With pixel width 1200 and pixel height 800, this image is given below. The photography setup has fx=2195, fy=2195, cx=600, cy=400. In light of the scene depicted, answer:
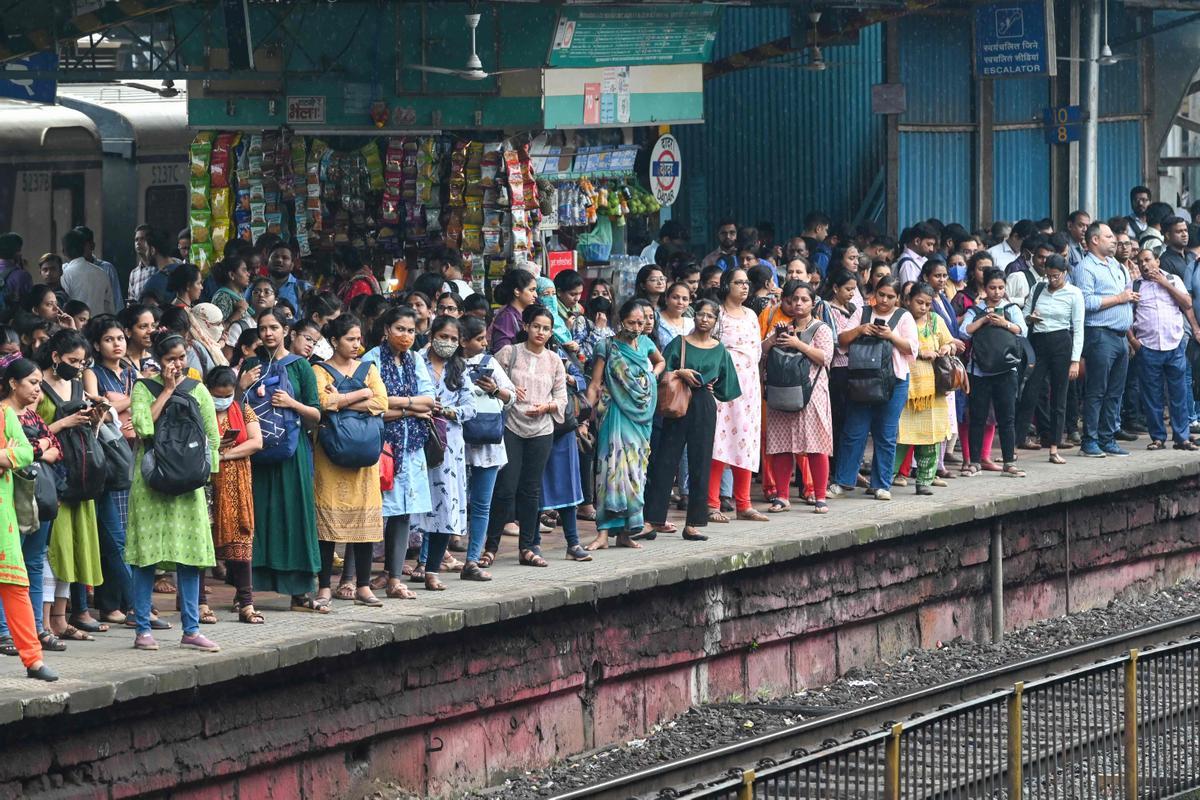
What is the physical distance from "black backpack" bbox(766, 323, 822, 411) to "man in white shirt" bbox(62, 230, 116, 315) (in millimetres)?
5056

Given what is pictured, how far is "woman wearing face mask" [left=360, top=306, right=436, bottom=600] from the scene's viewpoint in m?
11.2

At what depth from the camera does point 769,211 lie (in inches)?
869

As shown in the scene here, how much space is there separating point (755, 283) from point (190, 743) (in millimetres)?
6466

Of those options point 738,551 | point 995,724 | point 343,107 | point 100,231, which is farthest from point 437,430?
point 100,231

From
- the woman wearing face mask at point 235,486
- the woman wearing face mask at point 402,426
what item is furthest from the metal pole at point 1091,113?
the woman wearing face mask at point 235,486

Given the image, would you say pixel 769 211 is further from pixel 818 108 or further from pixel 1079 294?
pixel 1079 294

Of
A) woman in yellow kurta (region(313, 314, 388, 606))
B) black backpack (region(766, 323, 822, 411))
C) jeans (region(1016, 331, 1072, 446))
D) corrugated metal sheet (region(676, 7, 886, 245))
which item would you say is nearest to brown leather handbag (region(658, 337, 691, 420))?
black backpack (region(766, 323, 822, 411))

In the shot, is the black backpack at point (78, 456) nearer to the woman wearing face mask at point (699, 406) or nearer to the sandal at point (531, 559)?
the sandal at point (531, 559)

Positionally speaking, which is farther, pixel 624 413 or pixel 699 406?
pixel 699 406

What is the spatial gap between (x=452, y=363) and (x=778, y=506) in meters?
3.37

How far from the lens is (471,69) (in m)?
15.6

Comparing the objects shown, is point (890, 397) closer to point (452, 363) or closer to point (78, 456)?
point (452, 363)

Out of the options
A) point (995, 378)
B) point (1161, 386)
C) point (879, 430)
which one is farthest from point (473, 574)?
point (1161, 386)

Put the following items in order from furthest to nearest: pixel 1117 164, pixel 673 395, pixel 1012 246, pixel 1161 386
Answer: pixel 1117 164
pixel 1012 246
pixel 1161 386
pixel 673 395
